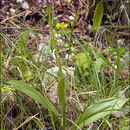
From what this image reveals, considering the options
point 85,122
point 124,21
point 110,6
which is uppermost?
point 110,6

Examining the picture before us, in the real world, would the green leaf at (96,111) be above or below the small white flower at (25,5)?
below

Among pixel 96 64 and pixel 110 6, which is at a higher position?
pixel 110 6

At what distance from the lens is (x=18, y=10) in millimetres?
1657

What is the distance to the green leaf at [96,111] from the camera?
0.90 m

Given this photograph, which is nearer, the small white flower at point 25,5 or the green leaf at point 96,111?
the green leaf at point 96,111

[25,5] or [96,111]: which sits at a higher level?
[25,5]

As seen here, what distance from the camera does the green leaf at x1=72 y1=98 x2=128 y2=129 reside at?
899 millimetres

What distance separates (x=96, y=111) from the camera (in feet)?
2.95

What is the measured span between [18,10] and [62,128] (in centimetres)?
116

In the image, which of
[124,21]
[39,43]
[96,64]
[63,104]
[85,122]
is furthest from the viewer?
[124,21]

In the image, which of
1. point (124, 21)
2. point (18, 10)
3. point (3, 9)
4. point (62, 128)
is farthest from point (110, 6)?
point (62, 128)

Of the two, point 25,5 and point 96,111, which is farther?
point 25,5

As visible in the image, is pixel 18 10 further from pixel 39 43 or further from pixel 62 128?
pixel 62 128

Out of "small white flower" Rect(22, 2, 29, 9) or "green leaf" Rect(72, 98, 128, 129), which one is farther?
"small white flower" Rect(22, 2, 29, 9)
